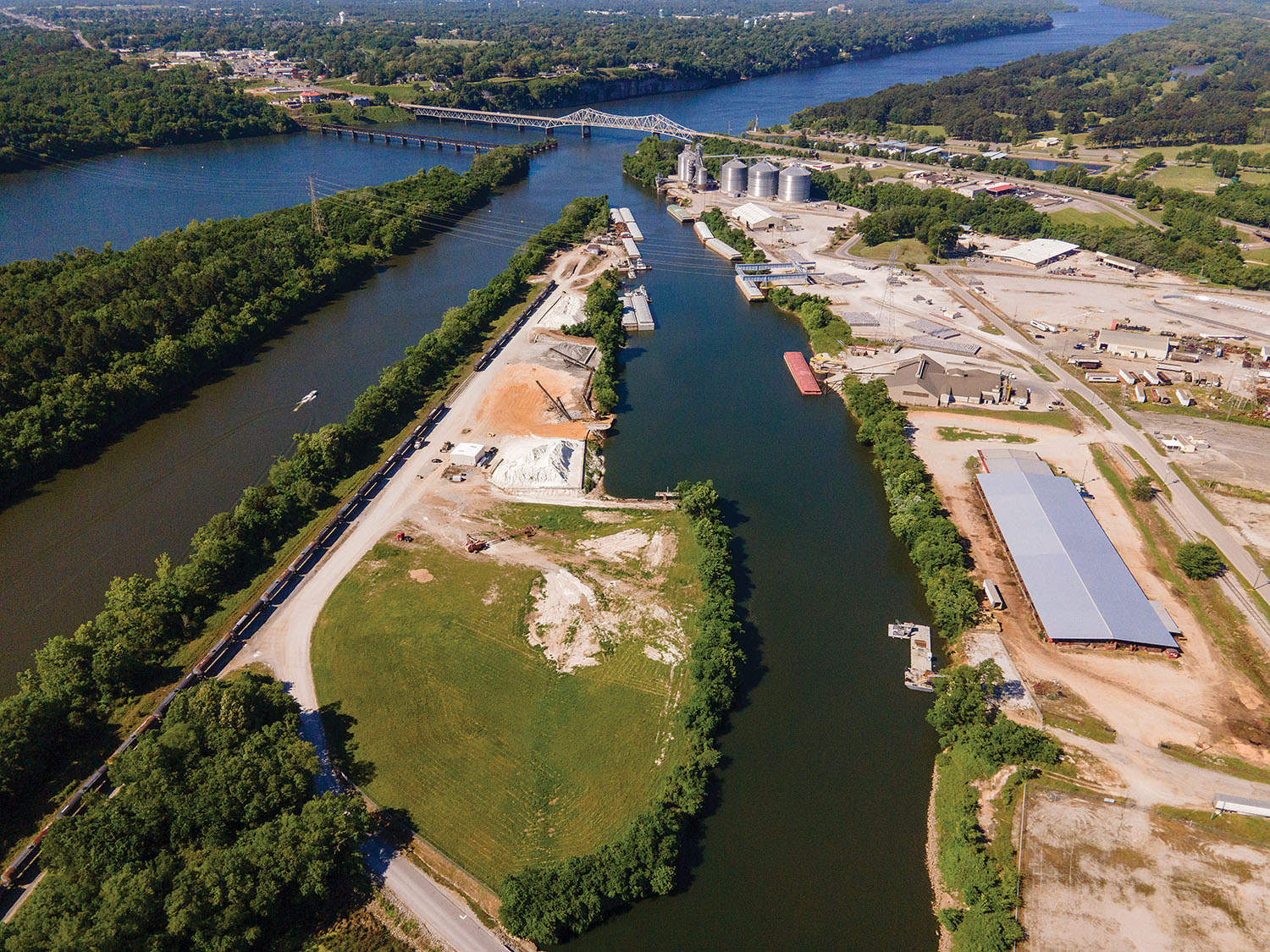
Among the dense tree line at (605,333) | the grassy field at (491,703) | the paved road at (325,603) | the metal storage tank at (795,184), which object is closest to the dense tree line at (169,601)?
the paved road at (325,603)

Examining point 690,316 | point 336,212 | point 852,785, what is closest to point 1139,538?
point 852,785

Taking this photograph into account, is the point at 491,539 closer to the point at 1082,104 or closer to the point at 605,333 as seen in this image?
the point at 605,333

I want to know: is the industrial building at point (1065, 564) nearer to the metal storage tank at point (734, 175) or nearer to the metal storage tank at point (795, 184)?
the metal storage tank at point (795, 184)

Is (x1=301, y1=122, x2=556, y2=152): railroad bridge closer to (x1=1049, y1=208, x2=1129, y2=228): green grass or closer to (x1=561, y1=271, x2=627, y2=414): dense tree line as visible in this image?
(x1=561, y1=271, x2=627, y2=414): dense tree line

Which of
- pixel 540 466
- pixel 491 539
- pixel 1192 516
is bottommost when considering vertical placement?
pixel 491 539

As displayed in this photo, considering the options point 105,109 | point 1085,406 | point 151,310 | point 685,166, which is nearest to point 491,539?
point 151,310

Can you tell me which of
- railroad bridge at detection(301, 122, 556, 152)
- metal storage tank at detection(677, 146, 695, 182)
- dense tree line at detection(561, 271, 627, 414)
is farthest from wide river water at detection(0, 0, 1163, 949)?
railroad bridge at detection(301, 122, 556, 152)
